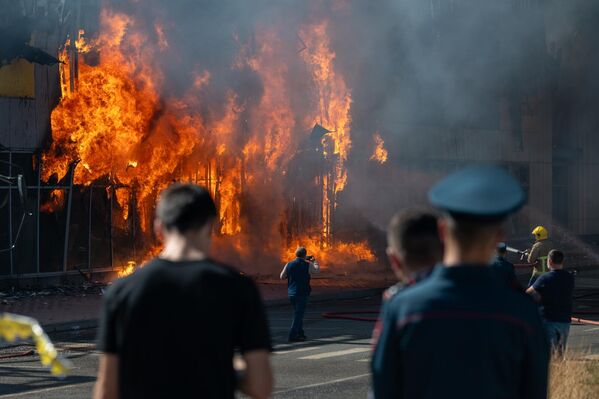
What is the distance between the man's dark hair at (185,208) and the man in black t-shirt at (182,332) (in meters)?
0.14

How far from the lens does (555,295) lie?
1147 cm

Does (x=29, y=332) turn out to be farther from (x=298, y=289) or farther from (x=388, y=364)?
(x=298, y=289)

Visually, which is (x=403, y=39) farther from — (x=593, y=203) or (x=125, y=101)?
(x=593, y=203)

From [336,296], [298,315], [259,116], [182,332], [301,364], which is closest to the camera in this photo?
[182,332]

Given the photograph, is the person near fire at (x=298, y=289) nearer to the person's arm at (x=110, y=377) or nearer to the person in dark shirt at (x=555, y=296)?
the person in dark shirt at (x=555, y=296)

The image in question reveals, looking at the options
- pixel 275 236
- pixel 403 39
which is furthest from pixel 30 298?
pixel 403 39

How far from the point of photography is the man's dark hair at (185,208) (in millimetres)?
4137

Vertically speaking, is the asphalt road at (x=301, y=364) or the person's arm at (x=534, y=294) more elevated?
the person's arm at (x=534, y=294)

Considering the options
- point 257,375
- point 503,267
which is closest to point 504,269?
point 503,267

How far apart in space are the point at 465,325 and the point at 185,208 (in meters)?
1.16

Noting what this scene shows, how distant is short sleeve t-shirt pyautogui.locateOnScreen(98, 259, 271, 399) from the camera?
12.9 feet

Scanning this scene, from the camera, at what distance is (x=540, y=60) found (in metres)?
41.2

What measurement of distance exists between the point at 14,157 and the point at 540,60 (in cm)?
2281

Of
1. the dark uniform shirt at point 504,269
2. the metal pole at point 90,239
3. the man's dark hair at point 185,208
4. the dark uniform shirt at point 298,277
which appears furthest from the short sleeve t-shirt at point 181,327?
the metal pole at point 90,239
